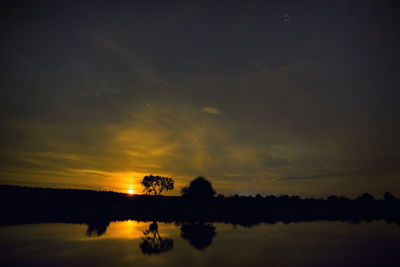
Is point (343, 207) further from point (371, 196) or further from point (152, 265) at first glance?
point (152, 265)

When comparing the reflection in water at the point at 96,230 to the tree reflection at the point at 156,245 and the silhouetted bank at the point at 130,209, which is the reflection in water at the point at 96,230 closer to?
the tree reflection at the point at 156,245

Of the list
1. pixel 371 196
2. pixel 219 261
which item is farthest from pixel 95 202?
pixel 371 196

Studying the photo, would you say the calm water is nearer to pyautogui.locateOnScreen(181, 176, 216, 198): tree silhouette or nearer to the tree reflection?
the tree reflection

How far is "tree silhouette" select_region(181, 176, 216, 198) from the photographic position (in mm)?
101481

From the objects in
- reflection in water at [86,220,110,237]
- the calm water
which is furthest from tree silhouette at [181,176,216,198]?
the calm water

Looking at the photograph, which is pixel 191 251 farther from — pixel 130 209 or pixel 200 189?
pixel 200 189

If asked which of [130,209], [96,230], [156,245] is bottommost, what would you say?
[96,230]

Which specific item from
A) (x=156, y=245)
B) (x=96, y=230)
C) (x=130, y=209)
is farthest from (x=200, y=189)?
(x=156, y=245)

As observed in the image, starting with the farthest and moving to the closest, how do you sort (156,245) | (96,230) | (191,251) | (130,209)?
(130,209)
(96,230)
(156,245)
(191,251)

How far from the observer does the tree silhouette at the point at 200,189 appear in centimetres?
10148

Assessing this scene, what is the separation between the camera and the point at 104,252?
2081 cm

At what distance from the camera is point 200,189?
103 m

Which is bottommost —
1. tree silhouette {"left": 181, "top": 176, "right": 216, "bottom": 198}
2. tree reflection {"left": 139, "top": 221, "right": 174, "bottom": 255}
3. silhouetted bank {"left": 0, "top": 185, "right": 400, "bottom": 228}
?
tree reflection {"left": 139, "top": 221, "right": 174, "bottom": 255}

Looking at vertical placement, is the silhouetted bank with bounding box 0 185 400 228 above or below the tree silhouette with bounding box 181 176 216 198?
below
